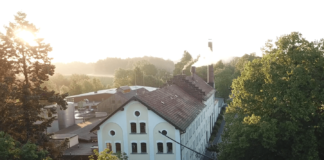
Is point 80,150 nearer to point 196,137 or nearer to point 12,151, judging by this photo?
point 196,137

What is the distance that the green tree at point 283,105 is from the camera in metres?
21.0

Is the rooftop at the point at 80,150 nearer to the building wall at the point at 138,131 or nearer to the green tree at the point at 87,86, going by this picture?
the building wall at the point at 138,131

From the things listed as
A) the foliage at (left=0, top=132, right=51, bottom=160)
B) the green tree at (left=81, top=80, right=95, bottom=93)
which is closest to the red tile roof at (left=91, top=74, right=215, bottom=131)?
the foliage at (left=0, top=132, right=51, bottom=160)

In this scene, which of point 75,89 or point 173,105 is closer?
point 173,105

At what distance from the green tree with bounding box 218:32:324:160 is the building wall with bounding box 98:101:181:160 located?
6837 mm

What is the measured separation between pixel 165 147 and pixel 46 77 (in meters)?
13.8

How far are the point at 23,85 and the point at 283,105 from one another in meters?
19.3

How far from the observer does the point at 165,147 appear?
1159 inches

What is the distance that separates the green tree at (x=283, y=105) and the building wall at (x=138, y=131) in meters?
6.84

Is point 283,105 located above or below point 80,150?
above

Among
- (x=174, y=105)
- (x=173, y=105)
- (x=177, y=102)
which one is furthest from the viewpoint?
(x=177, y=102)

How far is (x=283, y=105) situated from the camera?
71.3 feet

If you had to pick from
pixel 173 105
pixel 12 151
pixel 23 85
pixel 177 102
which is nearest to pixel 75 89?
pixel 177 102

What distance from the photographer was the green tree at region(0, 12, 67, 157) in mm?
20109
